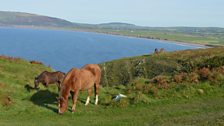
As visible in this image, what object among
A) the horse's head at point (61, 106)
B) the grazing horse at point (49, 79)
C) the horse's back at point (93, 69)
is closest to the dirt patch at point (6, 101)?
the horse's head at point (61, 106)

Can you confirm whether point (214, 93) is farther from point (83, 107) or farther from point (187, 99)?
point (83, 107)

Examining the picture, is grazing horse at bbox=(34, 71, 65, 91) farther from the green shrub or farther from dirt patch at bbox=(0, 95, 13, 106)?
the green shrub

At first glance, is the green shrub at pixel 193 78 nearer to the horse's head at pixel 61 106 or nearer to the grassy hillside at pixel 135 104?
the grassy hillside at pixel 135 104

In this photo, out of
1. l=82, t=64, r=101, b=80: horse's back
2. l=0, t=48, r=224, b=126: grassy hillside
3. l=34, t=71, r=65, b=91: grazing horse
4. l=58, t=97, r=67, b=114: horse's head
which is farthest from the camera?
l=34, t=71, r=65, b=91: grazing horse

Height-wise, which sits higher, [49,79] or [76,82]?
[76,82]

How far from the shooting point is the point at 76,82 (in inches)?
770

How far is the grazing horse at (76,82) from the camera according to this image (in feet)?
61.9

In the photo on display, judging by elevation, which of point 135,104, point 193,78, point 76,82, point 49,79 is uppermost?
point 76,82

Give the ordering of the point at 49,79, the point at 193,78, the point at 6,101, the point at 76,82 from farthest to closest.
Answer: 1. the point at 49,79
2. the point at 193,78
3. the point at 6,101
4. the point at 76,82

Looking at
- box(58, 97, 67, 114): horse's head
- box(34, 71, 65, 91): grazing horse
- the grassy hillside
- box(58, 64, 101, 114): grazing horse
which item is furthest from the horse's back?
box(34, 71, 65, 91): grazing horse

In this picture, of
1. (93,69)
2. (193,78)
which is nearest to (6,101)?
(93,69)

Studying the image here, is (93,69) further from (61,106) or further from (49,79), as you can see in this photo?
(49,79)

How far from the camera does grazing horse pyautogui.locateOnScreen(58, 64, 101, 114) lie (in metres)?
18.9

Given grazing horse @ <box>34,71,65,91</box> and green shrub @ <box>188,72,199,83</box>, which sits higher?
green shrub @ <box>188,72,199,83</box>
